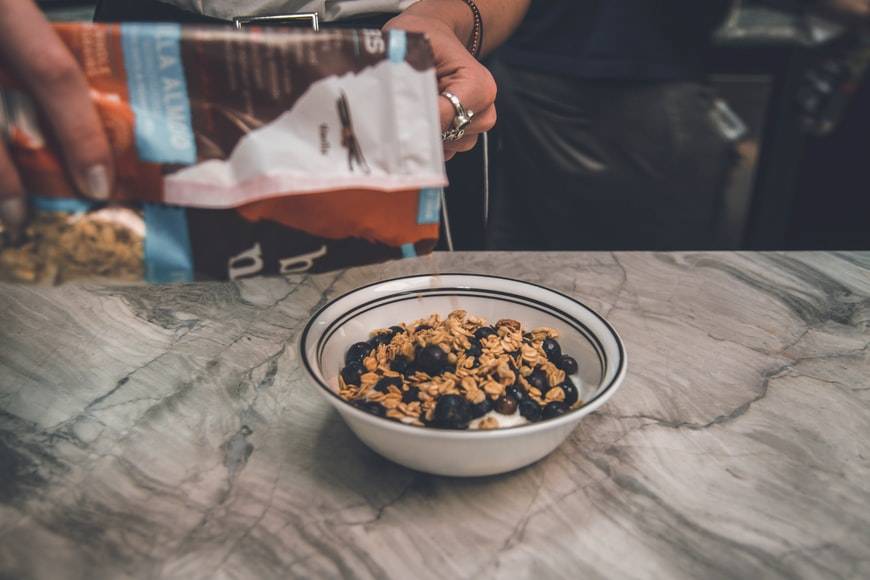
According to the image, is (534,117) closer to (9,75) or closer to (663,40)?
(663,40)

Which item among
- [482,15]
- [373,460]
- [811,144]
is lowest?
[811,144]

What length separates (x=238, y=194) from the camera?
0.52 m

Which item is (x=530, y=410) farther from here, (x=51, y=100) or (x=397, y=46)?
(x=51, y=100)

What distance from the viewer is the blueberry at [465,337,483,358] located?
2.21ft

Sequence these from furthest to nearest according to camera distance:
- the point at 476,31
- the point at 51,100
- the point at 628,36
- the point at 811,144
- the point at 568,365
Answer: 1. the point at 811,144
2. the point at 628,36
3. the point at 476,31
4. the point at 568,365
5. the point at 51,100

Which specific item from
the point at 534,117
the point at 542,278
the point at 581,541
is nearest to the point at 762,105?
the point at 534,117

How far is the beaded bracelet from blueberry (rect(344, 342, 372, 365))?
1.84ft

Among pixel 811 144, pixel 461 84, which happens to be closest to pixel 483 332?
pixel 461 84

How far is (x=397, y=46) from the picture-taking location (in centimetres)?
53

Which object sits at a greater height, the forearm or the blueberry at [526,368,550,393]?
the forearm

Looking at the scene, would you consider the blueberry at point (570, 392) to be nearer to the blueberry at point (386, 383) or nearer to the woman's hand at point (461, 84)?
the blueberry at point (386, 383)

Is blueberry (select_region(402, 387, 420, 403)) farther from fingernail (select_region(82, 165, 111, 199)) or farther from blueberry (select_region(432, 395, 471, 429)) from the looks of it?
fingernail (select_region(82, 165, 111, 199))

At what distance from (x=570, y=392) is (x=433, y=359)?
132 mm

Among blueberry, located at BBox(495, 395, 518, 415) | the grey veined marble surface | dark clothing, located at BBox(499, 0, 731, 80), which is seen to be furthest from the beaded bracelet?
blueberry, located at BBox(495, 395, 518, 415)
